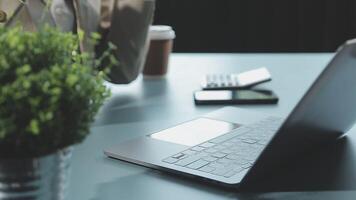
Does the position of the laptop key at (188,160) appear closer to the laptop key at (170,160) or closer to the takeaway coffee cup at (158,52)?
the laptop key at (170,160)

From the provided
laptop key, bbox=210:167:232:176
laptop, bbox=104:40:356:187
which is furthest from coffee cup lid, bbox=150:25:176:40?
laptop key, bbox=210:167:232:176

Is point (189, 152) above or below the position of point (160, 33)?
below

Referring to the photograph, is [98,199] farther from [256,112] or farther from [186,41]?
[186,41]

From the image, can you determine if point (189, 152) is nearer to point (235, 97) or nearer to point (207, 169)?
point (207, 169)

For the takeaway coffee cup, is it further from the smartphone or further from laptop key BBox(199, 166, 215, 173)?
laptop key BBox(199, 166, 215, 173)

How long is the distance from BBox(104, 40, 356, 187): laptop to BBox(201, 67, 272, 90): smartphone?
0.76 feet

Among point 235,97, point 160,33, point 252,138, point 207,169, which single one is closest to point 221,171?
point 207,169

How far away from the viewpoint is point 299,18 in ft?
8.26

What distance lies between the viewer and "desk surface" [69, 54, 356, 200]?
0.67 metres

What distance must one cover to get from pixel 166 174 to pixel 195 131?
0.17 m

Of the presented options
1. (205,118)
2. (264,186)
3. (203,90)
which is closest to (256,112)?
(205,118)

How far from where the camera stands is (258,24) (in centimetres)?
252

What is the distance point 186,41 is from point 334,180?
1.87 meters

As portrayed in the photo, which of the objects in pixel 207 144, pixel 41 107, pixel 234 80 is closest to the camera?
pixel 41 107
